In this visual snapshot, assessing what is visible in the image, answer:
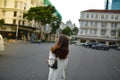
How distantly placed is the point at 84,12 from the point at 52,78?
361ft

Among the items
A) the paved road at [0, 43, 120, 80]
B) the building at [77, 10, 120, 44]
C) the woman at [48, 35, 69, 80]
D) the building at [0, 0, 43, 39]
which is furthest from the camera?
the building at [77, 10, 120, 44]

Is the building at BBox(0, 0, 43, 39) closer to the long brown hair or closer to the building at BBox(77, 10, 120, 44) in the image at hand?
the building at BBox(77, 10, 120, 44)

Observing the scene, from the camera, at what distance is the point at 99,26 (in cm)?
11575

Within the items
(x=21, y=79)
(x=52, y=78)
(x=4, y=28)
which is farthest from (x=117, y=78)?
(x=4, y=28)

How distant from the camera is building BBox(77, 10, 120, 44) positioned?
11425 centimetres

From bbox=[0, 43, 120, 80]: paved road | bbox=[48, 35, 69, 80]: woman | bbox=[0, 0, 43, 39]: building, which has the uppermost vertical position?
bbox=[0, 0, 43, 39]: building

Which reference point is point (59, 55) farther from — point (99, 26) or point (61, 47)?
point (99, 26)

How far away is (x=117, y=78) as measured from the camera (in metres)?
13.1

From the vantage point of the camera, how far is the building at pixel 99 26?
114 meters

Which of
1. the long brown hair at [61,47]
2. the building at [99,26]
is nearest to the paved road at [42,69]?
the long brown hair at [61,47]

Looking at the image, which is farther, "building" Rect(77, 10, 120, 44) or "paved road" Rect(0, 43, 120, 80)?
"building" Rect(77, 10, 120, 44)

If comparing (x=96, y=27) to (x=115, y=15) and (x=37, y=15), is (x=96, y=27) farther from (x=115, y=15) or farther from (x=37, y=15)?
(x=37, y=15)

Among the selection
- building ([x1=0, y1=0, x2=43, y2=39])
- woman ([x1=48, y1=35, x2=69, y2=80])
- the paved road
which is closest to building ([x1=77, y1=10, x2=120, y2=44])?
building ([x1=0, y1=0, x2=43, y2=39])

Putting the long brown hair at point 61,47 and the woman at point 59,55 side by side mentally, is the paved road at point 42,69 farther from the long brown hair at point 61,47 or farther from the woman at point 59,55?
the long brown hair at point 61,47
